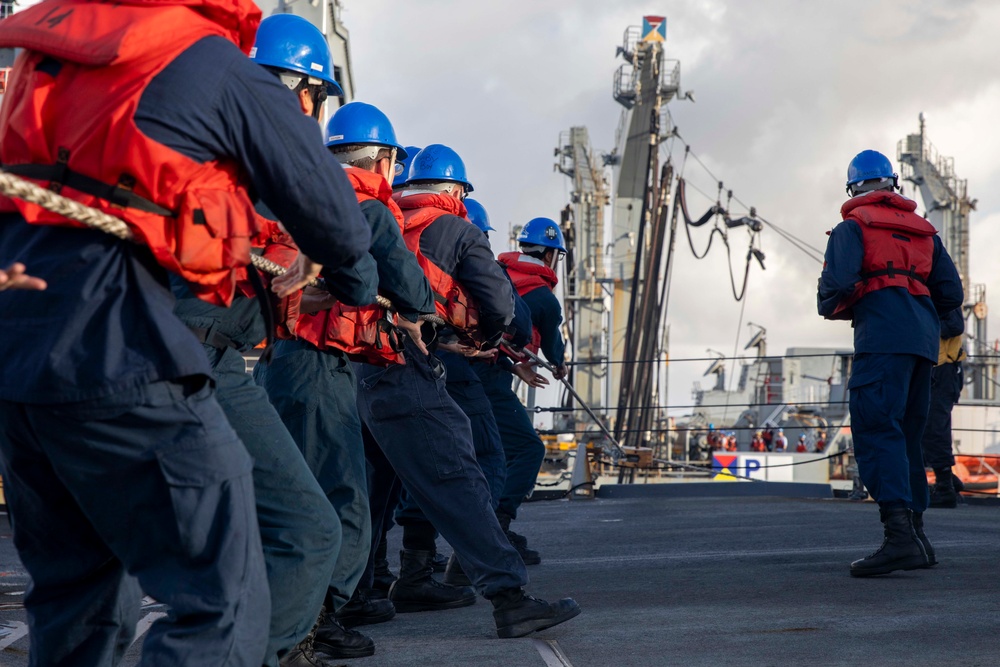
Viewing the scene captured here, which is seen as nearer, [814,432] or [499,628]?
[499,628]

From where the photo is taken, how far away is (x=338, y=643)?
3.65 m

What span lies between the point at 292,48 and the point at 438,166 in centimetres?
202

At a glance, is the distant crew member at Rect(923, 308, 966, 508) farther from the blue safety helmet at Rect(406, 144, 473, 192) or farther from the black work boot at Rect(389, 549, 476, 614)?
the black work boot at Rect(389, 549, 476, 614)

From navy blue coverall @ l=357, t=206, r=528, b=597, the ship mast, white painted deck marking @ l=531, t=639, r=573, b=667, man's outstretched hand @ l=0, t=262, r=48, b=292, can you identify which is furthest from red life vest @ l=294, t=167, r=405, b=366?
the ship mast

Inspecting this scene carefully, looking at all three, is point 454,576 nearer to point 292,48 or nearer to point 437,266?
point 437,266

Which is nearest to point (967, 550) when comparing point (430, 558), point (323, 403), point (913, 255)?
point (913, 255)

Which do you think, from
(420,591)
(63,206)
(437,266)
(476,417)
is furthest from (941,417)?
(63,206)

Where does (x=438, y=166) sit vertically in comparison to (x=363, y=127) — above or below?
above

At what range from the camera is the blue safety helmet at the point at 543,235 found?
7.58 m

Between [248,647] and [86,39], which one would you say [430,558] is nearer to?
[248,647]

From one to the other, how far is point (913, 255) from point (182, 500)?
14.4ft

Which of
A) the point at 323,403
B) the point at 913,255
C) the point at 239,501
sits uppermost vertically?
the point at 913,255

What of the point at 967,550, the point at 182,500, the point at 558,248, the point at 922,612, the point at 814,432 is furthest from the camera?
the point at 814,432

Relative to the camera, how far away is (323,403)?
11.4ft
